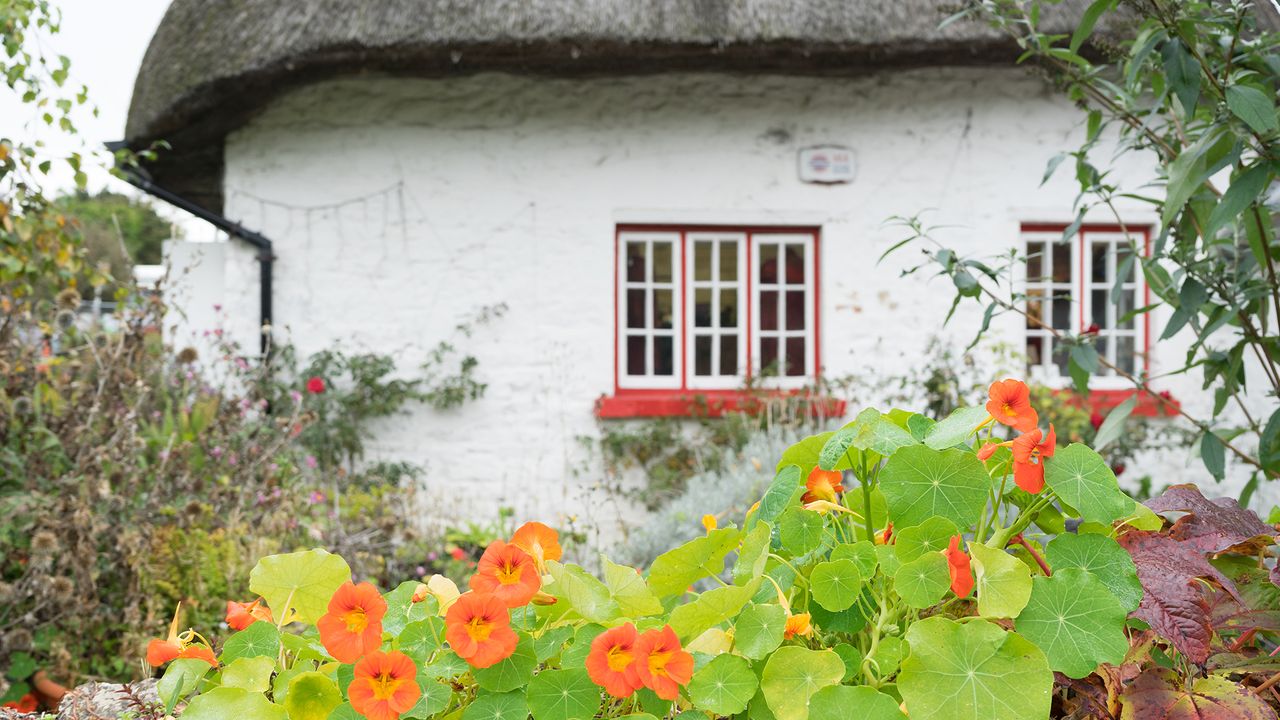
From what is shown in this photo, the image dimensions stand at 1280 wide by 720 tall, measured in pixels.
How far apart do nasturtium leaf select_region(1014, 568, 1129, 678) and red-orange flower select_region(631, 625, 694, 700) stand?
0.30 meters

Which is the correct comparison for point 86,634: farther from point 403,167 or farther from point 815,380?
point 815,380

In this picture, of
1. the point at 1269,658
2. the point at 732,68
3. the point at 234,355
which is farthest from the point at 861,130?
the point at 1269,658

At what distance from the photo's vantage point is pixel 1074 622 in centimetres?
79

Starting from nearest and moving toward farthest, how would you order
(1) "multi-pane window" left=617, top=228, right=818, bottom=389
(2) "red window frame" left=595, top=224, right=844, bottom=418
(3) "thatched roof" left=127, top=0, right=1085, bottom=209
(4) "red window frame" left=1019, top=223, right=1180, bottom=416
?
(3) "thatched roof" left=127, top=0, right=1085, bottom=209, (4) "red window frame" left=1019, top=223, right=1180, bottom=416, (2) "red window frame" left=595, top=224, right=844, bottom=418, (1) "multi-pane window" left=617, top=228, right=818, bottom=389

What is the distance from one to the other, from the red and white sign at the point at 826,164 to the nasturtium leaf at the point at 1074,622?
456cm

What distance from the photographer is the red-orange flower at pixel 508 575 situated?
2.64ft

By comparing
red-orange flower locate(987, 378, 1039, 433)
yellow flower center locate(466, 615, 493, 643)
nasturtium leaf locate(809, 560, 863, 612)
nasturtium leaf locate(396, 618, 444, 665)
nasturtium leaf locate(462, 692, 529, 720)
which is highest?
red-orange flower locate(987, 378, 1039, 433)

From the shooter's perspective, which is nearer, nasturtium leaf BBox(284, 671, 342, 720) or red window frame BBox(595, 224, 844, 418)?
nasturtium leaf BBox(284, 671, 342, 720)

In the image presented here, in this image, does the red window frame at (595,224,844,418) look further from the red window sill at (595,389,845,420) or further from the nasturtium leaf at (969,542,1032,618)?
the nasturtium leaf at (969,542,1032,618)

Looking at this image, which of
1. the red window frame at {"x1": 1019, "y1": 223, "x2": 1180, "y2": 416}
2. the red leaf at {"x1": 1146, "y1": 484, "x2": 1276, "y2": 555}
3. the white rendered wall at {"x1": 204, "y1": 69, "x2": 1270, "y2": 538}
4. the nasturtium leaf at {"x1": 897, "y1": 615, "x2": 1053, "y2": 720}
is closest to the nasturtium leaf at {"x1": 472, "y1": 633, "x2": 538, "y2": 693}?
the nasturtium leaf at {"x1": 897, "y1": 615, "x2": 1053, "y2": 720}

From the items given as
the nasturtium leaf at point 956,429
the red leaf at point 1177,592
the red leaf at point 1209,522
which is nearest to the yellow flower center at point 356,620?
the nasturtium leaf at point 956,429

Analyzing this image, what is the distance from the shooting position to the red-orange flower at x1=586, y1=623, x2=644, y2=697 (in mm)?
758

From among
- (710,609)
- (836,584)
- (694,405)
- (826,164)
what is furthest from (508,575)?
(826,164)

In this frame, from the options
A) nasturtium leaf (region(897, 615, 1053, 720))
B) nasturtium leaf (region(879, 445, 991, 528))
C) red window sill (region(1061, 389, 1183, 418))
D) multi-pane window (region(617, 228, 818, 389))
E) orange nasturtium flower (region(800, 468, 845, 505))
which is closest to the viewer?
nasturtium leaf (region(897, 615, 1053, 720))
